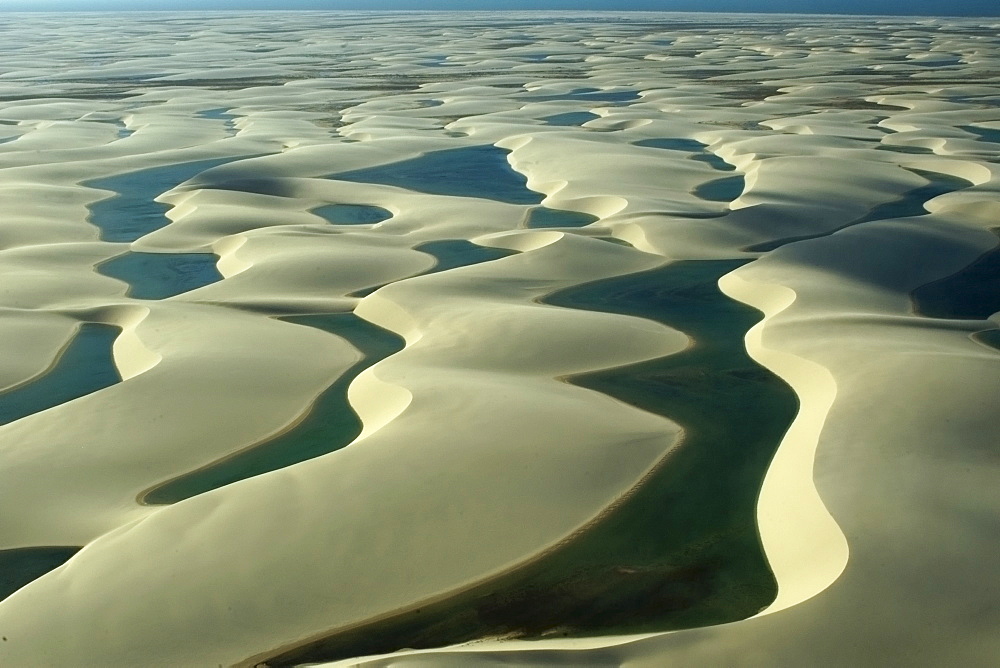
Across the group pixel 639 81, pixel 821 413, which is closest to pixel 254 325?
pixel 821 413

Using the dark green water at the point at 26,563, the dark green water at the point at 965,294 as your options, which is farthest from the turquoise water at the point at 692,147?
the dark green water at the point at 26,563

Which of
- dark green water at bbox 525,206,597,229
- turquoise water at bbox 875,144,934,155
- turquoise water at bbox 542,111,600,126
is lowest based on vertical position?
turquoise water at bbox 542,111,600,126

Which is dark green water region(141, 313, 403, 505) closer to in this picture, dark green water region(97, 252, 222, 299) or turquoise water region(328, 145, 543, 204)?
dark green water region(97, 252, 222, 299)

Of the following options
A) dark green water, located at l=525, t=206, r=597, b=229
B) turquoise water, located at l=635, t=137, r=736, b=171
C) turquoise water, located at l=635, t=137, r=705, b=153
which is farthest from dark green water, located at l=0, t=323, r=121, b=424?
turquoise water, located at l=635, t=137, r=705, b=153

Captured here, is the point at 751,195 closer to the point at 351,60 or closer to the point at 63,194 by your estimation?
the point at 63,194

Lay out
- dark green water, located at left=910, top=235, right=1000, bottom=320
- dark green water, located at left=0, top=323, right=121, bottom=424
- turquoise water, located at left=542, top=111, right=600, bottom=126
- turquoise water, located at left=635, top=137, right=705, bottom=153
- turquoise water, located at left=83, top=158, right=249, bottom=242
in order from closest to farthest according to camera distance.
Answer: dark green water, located at left=0, top=323, right=121, bottom=424, dark green water, located at left=910, top=235, right=1000, bottom=320, turquoise water, located at left=83, top=158, right=249, bottom=242, turquoise water, located at left=635, top=137, right=705, bottom=153, turquoise water, located at left=542, top=111, right=600, bottom=126

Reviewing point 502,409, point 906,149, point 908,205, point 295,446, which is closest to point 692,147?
point 906,149

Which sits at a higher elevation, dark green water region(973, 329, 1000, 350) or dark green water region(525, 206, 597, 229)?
dark green water region(973, 329, 1000, 350)
